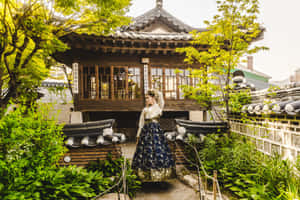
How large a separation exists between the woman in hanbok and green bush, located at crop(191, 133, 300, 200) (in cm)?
142

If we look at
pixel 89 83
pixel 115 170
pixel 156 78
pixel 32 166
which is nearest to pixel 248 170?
pixel 115 170

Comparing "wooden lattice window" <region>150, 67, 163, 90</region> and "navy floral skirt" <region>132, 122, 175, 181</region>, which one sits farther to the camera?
"wooden lattice window" <region>150, 67, 163, 90</region>

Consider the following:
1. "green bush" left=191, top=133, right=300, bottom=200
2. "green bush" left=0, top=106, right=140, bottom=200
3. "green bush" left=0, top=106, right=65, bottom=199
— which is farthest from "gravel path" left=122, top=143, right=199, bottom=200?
"green bush" left=0, top=106, right=65, bottom=199

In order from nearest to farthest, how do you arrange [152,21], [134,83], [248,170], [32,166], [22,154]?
[22,154] < [32,166] < [248,170] < [134,83] < [152,21]

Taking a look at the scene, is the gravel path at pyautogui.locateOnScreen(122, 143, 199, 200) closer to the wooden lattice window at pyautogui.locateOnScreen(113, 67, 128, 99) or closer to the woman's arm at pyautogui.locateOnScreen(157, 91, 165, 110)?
the woman's arm at pyautogui.locateOnScreen(157, 91, 165, 110)

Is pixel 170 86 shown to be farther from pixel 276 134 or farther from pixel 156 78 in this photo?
pixel 276 134

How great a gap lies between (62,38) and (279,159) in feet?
29.1

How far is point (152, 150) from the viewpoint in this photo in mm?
4707

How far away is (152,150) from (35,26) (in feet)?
17.0

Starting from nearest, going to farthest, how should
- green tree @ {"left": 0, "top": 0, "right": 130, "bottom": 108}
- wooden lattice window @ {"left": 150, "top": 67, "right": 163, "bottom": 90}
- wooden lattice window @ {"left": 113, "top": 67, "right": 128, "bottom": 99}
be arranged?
green tree @ {"left": 0, "top": 0, "right": 130, "bottom": 108}
wooden lattice window @ {"left": 113, "top": 67, "right": 128, "bottom": 99}
wooden lattice window @ {"left": 150, "top": 67, "right": 163, "bottom": 90}

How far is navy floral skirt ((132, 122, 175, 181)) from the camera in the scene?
4582 mm

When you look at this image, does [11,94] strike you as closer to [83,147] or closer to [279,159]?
[83,147]

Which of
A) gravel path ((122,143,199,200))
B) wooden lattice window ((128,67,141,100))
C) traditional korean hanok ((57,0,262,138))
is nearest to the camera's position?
gravel path ((122,143,199,200))

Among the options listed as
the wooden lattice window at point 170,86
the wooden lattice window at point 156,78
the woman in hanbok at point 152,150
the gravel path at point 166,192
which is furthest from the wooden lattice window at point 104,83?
the gravel path at point 166,192
